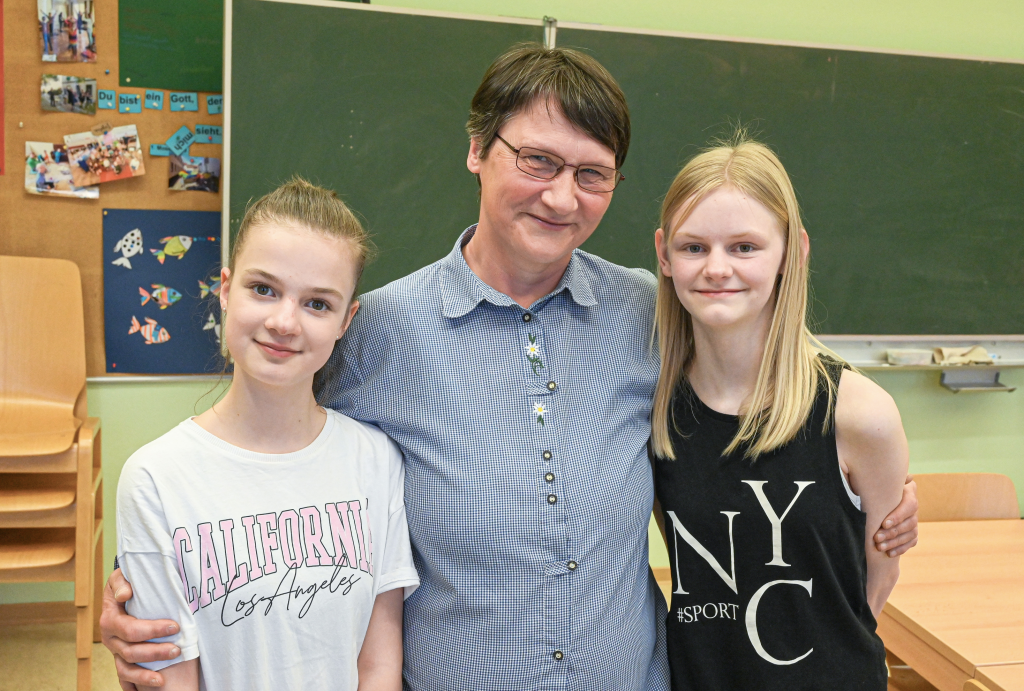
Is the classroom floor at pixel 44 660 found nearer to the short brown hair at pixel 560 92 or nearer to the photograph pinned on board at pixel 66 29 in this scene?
the photograph pinned on board at pixel 66 29

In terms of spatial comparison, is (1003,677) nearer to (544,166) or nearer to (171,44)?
(544,166)

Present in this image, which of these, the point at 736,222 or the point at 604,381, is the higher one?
the point at 736,222

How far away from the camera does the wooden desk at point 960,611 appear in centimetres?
160

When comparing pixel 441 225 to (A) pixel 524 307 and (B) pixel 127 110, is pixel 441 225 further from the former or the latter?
(A) pixel 524 307

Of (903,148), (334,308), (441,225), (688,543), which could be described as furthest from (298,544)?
(903,148)

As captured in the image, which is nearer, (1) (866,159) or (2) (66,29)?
(2) (66,29)

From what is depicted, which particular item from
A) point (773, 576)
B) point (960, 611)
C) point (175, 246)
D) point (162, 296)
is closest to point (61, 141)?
point (175, 246)

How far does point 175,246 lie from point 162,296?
0.59 feet

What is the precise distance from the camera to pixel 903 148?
10.1 ft

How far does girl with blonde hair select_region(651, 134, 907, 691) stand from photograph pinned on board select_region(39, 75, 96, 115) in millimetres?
2151

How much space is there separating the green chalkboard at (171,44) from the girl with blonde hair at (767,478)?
1.96 meters

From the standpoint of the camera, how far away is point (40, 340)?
8.55ft

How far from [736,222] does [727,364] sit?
0.84ft

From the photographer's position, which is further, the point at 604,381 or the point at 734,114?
the point at 734,114
